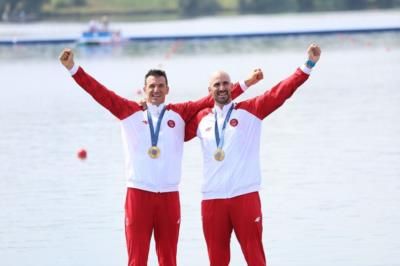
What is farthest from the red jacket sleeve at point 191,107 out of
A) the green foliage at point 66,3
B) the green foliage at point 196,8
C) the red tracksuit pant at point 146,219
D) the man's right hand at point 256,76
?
the green foliage at point 66,3

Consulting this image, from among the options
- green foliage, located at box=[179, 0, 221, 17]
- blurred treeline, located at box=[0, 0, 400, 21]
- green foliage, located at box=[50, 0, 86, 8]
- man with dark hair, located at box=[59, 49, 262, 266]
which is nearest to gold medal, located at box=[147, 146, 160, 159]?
man with dark hair, located at box=[59, 49, 262, 266]

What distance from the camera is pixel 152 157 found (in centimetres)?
996

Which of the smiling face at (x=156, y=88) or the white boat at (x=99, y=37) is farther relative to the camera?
the white boat at (x=99, y=37)

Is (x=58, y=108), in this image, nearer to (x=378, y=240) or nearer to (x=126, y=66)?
(x=126, y=66)

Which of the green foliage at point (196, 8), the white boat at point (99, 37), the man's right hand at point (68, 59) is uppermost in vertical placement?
the green foliage at point (196, 8)

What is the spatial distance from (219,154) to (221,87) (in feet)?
1.58

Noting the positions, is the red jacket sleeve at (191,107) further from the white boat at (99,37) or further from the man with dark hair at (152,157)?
the white boat at (99,37)

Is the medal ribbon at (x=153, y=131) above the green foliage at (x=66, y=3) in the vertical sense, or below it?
below

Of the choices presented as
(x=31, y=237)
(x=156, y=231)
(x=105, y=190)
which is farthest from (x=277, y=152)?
(x=156, y=231)

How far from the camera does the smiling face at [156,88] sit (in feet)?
32.5

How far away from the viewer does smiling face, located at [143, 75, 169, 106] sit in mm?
9914

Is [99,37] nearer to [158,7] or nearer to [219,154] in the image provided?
[219,154]

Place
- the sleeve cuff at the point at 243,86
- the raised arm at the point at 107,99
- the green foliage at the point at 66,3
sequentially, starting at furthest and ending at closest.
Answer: the green foliage at the point at 66,3
the sleeve cuff at the point at 243,86
the raised arm at the point at 107,99

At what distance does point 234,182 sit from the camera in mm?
9773
